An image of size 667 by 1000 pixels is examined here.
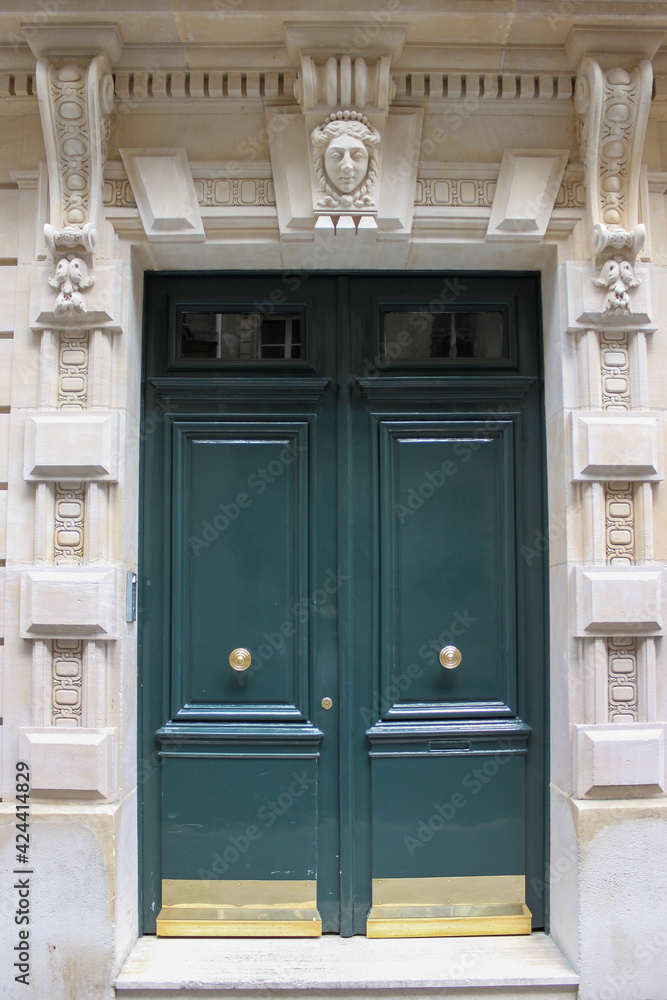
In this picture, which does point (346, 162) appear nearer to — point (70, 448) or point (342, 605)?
point (70, 448)

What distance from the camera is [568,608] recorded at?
3.98 meters

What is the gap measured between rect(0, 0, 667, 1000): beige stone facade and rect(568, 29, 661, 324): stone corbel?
0.01 meters

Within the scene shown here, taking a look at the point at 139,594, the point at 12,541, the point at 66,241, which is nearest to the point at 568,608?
the point at 139,594

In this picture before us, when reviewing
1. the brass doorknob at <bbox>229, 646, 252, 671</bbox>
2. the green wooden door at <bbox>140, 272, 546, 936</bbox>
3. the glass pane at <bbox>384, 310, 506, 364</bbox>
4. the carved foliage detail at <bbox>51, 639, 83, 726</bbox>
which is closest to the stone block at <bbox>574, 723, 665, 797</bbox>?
the green wooden door at <bbox>140, 272, 546, 936</bbox>

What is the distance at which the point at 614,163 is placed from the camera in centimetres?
403

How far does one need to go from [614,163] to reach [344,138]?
1460 millimetres

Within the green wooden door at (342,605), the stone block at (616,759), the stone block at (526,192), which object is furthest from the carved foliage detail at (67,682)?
the stone block at (526,192)

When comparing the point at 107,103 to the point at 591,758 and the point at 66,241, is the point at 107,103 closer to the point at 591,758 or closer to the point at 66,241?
the point at 66,241

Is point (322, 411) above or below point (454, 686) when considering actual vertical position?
above

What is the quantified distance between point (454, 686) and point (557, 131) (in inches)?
125

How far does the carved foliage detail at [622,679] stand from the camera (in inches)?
155

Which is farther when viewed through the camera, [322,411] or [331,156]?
[322,411]

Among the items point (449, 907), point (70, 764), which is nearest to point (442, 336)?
point (70, 764)

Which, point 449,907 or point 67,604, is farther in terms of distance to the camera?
point 449,907
